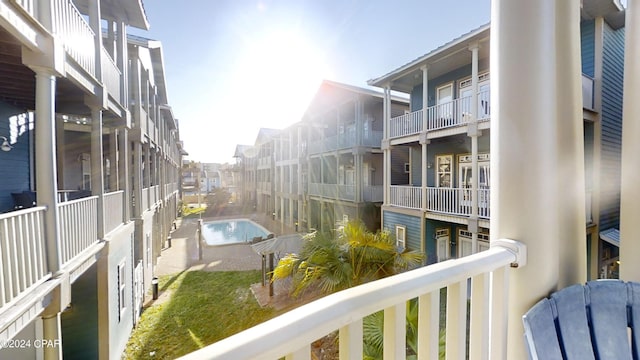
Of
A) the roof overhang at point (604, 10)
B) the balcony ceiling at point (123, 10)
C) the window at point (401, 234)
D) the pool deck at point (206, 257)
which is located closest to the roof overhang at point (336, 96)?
the window at point (401, 234)

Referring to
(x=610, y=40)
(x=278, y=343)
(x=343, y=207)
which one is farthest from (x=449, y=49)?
(x=278, y=343)

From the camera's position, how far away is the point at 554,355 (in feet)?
3.91

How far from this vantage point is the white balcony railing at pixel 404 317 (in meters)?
0.63

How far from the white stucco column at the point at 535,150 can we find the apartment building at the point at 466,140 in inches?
174

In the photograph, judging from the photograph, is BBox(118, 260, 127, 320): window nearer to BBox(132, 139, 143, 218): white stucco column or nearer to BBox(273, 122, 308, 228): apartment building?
BBox(132, 139, 143, 218): white stucco column

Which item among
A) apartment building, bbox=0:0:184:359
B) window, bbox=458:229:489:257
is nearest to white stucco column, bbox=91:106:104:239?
apartment building, bbox=0:0:184:359

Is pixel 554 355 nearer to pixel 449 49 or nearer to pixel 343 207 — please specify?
pixel 449 49

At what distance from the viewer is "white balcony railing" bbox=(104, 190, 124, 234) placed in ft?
19.0

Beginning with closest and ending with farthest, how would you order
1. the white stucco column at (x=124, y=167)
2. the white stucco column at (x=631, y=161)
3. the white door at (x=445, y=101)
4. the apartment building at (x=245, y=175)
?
the white stucco column at (x=631, y=161), the white stucco column at (x=124, y=167), the white door at (x=445, y=101), the apartment building at (x=245, y=175)

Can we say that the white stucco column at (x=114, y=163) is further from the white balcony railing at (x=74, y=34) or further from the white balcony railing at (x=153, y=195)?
the white balcony railing at (x=153, y=195)

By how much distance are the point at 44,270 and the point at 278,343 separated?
173 inches

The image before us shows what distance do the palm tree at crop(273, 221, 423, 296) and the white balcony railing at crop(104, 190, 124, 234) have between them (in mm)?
3774

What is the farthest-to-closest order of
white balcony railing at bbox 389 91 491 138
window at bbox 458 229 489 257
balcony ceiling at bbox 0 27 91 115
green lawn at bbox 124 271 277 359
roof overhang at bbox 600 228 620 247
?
1. window at bbox 458 229 489 257
2. white balcony railing at bbox 389 91 491 138
3. roof overhang at bbox 600 228 620 247
4. green lawn at bbox 124 271 277 359
5. balcony ceiling at bbox 0 27 91 115

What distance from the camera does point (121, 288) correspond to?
6574 mm
